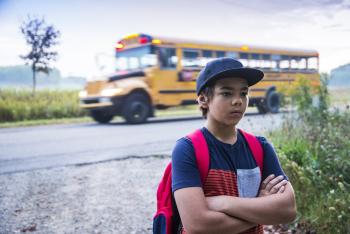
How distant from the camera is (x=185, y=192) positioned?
4.16ft

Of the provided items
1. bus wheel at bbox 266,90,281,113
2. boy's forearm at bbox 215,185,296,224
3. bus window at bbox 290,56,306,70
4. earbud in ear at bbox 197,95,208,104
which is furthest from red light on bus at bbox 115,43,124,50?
boy's forearm at bbox 215,185,296,224

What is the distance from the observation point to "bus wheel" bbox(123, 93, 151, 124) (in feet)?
29.7

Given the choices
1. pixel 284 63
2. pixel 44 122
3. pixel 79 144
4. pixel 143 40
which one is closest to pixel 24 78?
pixel 79 144

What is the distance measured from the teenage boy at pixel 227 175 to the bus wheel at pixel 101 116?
791 cm

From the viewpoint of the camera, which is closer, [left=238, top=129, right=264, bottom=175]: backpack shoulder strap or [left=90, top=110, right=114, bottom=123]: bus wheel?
[left=238, top=129, right=264, bottom=175]: backpack shoulder strap

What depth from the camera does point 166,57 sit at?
9.04 metres

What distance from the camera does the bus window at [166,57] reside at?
9.04m

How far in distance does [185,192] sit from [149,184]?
2738 mm

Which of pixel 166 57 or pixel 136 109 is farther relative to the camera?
pixel 136 109

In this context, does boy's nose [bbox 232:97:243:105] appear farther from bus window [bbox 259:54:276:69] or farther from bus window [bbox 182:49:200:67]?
bus window [bbox 259:54:276:69]

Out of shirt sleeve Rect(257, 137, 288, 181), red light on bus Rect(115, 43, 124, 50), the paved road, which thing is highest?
red light on bus Rect(115, 43, 124, 50)

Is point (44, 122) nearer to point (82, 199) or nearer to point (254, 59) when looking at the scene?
point (82, 199)

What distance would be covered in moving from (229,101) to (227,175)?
248 mm

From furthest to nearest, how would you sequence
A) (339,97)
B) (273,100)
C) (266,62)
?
(273,100) < (266,62) < (339,97)
